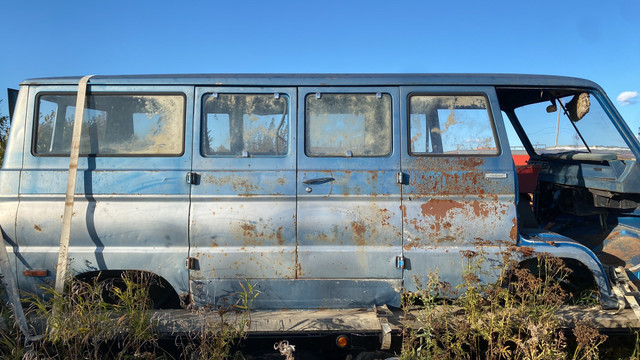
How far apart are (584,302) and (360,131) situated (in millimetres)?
2603

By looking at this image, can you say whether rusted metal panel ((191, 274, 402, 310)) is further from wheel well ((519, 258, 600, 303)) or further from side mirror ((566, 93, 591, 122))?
Answer: side mirror ((566, 93, 591, 122))

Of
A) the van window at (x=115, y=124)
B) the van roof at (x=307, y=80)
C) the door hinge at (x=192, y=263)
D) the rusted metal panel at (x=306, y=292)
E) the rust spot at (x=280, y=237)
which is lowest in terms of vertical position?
the rusted metal panel at (x=306, y=292)

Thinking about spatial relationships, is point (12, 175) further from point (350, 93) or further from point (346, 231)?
point (350, 93)

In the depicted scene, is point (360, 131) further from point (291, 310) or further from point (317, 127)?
point (291, 310)

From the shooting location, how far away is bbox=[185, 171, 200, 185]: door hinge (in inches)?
133

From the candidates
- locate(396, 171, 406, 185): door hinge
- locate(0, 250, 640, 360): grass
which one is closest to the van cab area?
locate(396, 171, 406, 185): door hinge

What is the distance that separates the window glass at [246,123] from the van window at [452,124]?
119 centimetres

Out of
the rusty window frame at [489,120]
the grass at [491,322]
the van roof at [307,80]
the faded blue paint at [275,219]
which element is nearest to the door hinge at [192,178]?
the faded blue paint at [275,219]

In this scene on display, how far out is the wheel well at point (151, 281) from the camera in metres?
3.38

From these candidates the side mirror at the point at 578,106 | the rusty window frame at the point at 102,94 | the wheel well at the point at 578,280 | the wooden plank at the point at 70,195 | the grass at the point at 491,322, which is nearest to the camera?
the grass at the point at 491,322

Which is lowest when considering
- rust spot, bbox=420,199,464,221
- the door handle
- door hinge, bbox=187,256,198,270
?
door hinge, bbox=187,256,198,270

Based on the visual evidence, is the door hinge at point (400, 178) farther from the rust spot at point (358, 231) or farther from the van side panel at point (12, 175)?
the van side panel at point (12, 175)

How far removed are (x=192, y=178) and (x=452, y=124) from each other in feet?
7.86

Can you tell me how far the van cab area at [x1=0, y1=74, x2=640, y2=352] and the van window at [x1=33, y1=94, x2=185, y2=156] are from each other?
12 mm
